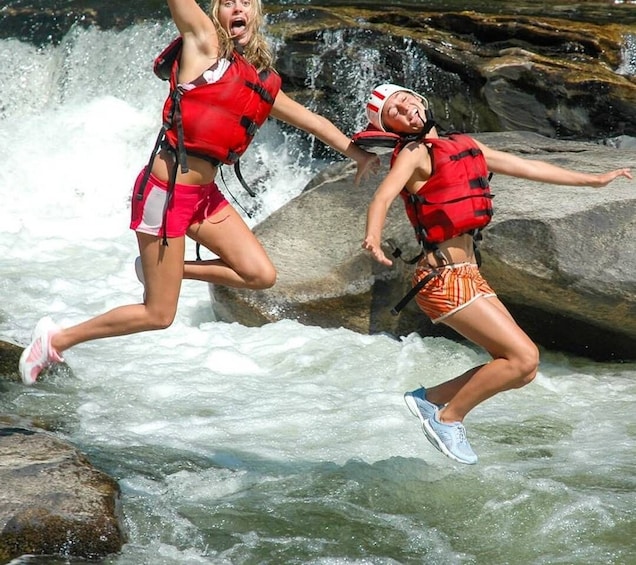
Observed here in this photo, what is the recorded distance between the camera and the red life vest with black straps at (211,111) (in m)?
4.75

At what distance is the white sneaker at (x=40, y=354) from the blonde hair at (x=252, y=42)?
1.57m

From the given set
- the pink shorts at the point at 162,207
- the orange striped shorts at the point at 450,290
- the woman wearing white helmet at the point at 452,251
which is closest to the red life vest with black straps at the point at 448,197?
the woman wearing white helmet at the point at 452,251

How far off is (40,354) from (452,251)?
1998 mm

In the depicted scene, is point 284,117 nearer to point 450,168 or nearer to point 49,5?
point 450,168

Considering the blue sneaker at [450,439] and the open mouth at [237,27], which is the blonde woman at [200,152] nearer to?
the open mouth at [237,27]

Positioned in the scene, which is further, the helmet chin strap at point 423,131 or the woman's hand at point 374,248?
the helmet chin strap at point 423,131

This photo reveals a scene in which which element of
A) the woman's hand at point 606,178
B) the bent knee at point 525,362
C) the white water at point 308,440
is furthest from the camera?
the woman's hand at point 606,178

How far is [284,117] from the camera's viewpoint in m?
5.16

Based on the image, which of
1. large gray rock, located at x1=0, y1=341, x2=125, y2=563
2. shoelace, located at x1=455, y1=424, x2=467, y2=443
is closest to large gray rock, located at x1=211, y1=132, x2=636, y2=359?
shoelace, located at x1=455, y1=424, x2=467, y2=443

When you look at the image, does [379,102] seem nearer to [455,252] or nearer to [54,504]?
[455,252]

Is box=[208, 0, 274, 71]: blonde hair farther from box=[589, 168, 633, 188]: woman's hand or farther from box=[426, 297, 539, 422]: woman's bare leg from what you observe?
box=[589, 168, 633, 188]: woman's hand

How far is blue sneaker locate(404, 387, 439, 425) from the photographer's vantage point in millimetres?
4973

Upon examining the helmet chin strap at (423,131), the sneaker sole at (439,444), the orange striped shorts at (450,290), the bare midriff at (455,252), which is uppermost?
the helmet chin strap at (423,131)

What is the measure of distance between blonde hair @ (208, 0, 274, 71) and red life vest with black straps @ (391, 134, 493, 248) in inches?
28.4
